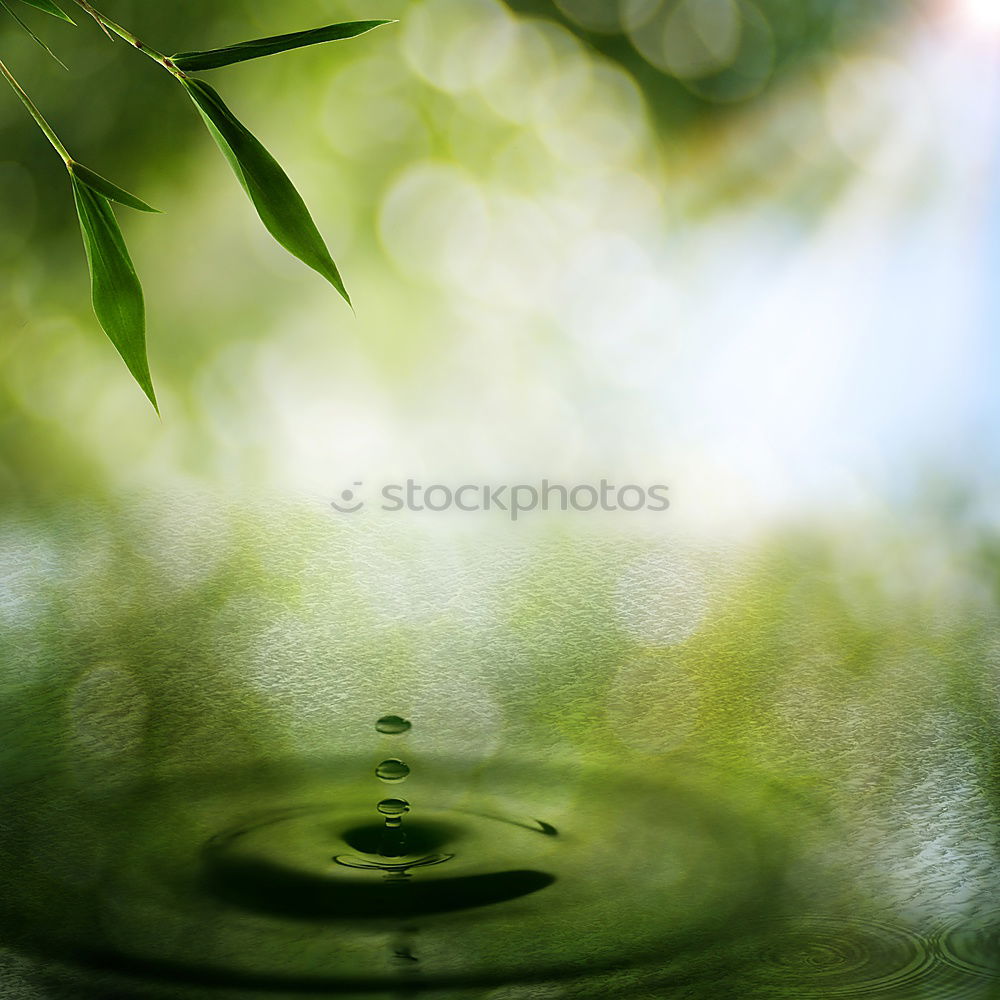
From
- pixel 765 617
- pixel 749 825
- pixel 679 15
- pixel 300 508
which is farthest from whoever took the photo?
pixel 679 15

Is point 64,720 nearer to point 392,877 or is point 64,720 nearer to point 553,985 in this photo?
point 392,877

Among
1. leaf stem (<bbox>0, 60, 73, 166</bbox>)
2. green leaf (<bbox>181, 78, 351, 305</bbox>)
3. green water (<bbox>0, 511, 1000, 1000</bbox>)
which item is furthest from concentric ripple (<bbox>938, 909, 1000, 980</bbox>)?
leaf stem (<bbox>0, 60, 73, 166</bbox>)

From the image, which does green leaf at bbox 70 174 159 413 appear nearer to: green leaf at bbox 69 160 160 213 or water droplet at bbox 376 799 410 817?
green leaf at bbox 69 160 160 213

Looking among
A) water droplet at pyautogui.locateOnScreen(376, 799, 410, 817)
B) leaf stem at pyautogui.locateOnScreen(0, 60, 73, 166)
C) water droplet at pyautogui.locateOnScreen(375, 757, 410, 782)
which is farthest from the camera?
water droplet at pyautogui.locateOnScreen(375, 757, 410, 782)

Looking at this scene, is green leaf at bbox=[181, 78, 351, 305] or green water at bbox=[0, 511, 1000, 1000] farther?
green water at bbox=[0, 511, 1000, 1000]

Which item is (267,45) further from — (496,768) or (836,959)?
(496,768)

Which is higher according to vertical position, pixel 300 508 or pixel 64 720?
pixel 300 508

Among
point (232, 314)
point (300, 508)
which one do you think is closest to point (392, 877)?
point (300, 508)
